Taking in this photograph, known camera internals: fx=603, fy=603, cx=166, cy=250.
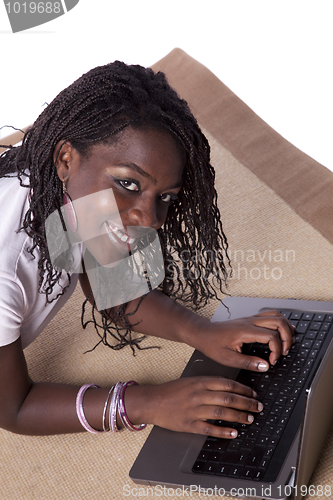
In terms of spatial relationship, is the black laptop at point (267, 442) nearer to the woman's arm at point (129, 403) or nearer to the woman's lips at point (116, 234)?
the woman's arm at point (129, 403)

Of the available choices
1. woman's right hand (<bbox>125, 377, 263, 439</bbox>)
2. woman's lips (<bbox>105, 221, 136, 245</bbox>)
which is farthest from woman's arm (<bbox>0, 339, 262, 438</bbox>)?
woman's lips (<bbox>105, 221, 136, 245</bbox>)

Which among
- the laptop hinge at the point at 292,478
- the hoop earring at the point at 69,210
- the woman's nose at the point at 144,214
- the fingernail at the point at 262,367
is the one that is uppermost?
the hoop earring at the point at 69,210

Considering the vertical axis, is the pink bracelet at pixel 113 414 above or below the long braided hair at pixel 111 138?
below

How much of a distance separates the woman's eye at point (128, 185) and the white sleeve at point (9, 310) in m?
0.23

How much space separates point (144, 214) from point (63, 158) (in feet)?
0.47

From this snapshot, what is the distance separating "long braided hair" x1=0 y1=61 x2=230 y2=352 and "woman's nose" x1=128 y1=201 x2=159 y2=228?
0.10 metres

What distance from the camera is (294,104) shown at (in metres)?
2.13

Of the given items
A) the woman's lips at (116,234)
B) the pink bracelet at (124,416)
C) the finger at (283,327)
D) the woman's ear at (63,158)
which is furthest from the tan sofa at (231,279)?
the woman's ear at (63,158)

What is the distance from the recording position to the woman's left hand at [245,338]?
36.3 inches

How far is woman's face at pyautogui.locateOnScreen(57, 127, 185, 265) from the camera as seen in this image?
0.81 m

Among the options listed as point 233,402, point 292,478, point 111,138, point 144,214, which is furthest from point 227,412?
point 111,138

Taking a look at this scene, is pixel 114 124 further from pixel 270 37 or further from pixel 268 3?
pixel 268 3

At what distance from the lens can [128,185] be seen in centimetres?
83

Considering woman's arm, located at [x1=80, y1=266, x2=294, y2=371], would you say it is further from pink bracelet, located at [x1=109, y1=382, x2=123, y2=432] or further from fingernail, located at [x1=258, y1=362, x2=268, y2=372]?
pink bracelet, located at [x1=109, y1=382, x2=123, y2=432]
